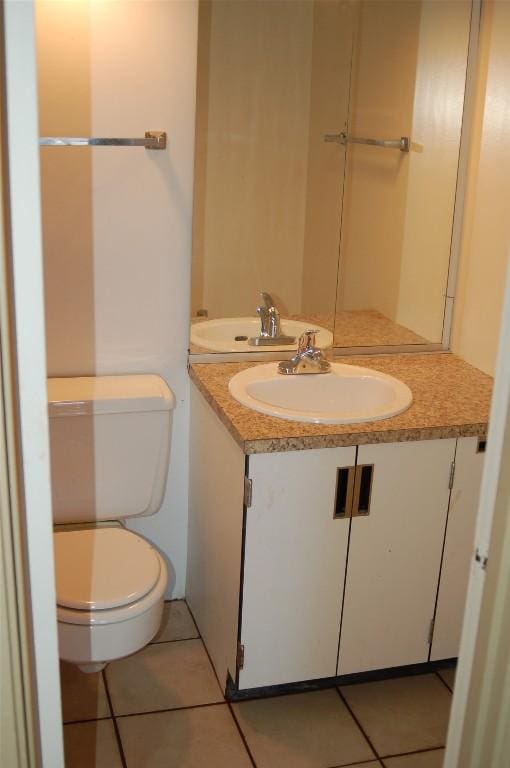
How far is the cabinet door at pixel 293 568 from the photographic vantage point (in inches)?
87.8

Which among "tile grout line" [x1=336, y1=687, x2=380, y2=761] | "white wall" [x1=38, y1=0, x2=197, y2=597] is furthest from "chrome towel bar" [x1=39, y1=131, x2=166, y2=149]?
"tile grout line" [x1=336, y1=687, x2=380, y2=761]

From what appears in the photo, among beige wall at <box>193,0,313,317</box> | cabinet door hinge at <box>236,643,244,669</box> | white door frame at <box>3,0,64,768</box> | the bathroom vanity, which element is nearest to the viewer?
white door frame at <box>3,0,64,768</box>

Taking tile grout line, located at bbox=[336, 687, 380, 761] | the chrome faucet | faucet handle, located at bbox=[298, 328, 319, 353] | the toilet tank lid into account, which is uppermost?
faucet handle, located at bbox=[298, 328, 319, 353]

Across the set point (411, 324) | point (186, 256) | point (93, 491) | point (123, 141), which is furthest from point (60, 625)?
point (411, 324)

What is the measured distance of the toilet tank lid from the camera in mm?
2396

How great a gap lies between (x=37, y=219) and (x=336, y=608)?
162cm

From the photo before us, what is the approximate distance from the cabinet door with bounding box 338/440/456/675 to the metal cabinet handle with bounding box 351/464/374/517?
1 centimetres

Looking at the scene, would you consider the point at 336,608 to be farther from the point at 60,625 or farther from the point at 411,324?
the point at 411,324

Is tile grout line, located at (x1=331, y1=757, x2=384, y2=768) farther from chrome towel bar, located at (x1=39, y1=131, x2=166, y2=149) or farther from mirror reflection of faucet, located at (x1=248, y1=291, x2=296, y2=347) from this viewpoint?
chrome towel bar, located at (x1=39, y1=131, x2=166, y2=149)

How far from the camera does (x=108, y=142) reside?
2.41m

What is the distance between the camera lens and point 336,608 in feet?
7.84

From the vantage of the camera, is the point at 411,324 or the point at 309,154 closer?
the point at 309,154

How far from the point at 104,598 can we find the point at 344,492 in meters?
0.65

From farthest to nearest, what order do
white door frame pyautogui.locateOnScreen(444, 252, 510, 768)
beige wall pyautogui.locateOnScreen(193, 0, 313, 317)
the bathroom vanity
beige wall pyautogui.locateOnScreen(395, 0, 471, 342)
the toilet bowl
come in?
1. beige wall pyautogui.locateOnScreen(395, 0, 471, 342)
2. beige wall pyautogui.locateOnScreen(193, 0, 313, 317)
3. the bathroom vanity
4. the toilet bowl
5. white door frame pyautogui.locateOnScreen(444, 252, 510, 768)
